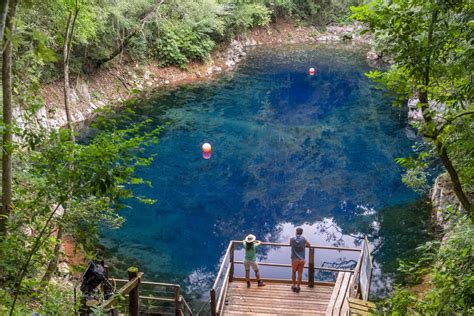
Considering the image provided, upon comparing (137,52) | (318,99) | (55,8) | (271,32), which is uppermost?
(271,32)

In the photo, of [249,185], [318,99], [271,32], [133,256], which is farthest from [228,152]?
[271,32]

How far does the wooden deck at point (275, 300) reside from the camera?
35.3 ft

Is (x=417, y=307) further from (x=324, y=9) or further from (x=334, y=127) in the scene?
(x=324, y=9)

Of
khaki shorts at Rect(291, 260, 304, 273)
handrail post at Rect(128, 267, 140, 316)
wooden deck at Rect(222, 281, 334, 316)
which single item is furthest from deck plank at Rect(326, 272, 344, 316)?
handrail post at Rect(128, 267, 140, 316)

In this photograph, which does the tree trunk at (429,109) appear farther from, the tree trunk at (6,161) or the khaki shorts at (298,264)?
the khaki shorts at (298,264)

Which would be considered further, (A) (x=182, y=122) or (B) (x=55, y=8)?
(A) (x=182, y=122)

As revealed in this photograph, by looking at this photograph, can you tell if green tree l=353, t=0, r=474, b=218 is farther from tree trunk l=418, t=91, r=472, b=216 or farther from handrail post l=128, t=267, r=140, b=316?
handrail post l=128, t=267, r=140, b=316

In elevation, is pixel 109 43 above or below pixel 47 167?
above

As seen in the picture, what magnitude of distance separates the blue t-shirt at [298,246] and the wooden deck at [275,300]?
989 millimetres

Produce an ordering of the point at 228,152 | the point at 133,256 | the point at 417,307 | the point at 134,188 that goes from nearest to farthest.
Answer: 1. the point at 417,307
2. the point at 133,256
3. the point at 134,188
4. the point at 228,152

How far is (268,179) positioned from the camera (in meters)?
21.9

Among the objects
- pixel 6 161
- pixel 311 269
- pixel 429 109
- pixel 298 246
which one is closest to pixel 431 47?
pixel 429 109

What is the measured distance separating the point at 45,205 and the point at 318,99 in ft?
101

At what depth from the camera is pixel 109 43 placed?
28.2m
